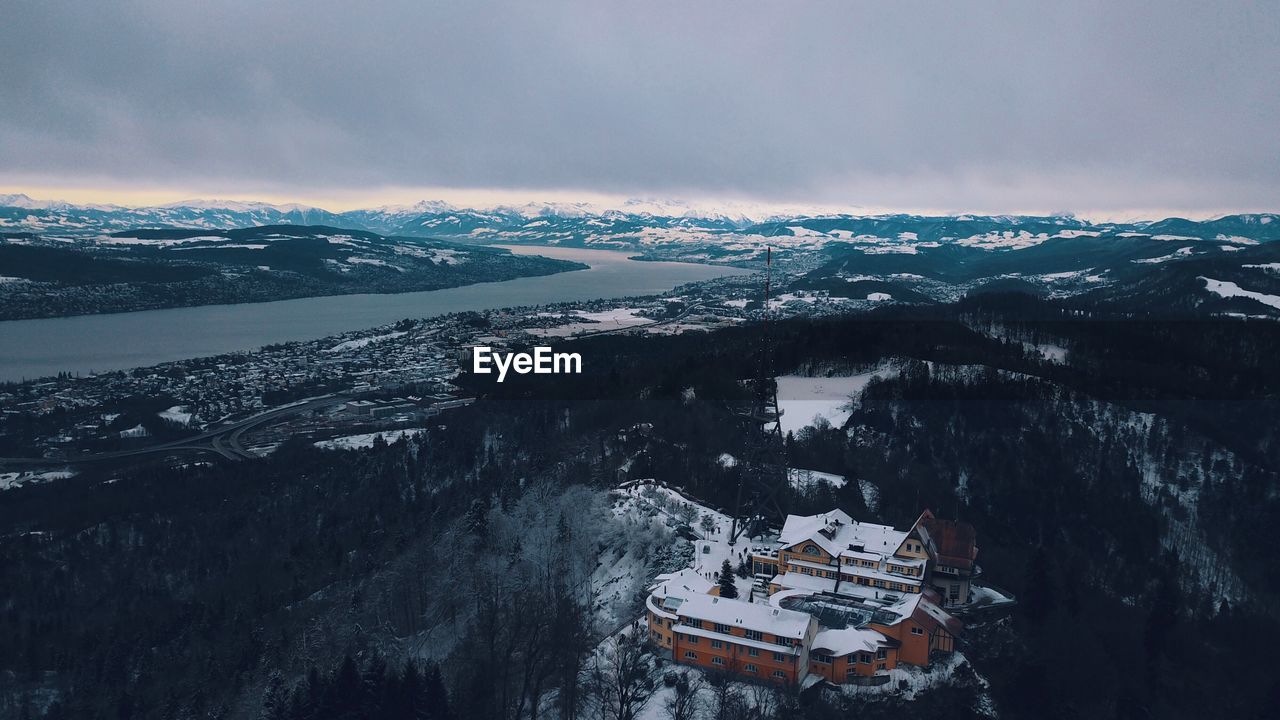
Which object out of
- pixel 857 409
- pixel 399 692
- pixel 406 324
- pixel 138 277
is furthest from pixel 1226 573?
pixel 138 277

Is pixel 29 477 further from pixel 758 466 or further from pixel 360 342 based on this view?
pixel 360 342

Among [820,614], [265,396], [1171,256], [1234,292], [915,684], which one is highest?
[1171,256]

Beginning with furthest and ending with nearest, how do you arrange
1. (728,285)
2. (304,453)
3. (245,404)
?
(728,285) < (245,404) < (304,453)

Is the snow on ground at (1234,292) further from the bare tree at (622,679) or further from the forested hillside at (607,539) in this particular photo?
the bare tree at (622,679)

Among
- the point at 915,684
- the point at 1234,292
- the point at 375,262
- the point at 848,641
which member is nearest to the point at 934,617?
the point at 915,684

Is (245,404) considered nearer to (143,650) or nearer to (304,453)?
(304,453)

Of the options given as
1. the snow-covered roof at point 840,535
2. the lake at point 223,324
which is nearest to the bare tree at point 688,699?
the snow-covered roof at point 840,535
